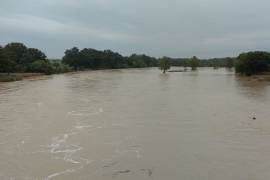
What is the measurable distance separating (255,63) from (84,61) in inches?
2090

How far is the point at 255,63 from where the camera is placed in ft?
184

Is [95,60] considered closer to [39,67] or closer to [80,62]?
[80,62]

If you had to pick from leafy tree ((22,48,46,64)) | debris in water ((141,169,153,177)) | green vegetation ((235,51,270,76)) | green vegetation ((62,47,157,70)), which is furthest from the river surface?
green vegetation ((62,47,157,70))

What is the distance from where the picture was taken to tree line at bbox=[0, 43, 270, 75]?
5641 centimetres

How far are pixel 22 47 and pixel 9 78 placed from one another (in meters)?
29.1

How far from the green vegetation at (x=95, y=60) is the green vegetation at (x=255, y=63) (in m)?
50.2

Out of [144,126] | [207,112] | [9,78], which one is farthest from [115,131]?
[9,78]

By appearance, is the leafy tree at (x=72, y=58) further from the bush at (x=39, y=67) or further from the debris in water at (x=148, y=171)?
the debris in water at (x=148, y=171)

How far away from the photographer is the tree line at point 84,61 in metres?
56.4

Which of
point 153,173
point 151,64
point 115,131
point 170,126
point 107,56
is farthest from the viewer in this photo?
point 151,64

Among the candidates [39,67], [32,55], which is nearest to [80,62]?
[32,55]

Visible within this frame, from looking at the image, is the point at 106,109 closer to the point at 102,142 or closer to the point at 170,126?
the point at 170,126

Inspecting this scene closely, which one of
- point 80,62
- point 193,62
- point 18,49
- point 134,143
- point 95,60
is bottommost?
point 134,143

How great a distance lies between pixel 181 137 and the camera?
12.1m
